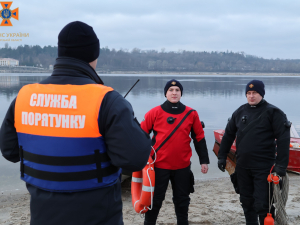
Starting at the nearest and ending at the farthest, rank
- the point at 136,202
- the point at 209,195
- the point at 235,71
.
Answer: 1. the point at 136,202
2. the point at 209,195
3. the point at 235,71

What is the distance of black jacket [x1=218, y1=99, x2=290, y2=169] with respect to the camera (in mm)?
2684

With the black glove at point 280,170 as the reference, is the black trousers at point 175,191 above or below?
below

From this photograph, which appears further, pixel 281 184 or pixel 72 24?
pixel 281 184

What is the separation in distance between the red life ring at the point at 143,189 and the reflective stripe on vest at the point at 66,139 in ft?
4.06

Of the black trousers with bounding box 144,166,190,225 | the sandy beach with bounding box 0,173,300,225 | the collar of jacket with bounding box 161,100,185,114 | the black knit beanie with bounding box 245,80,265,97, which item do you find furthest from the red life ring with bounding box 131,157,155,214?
the black knit beanie with bounding box 245,80,265,97

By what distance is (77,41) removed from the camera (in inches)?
55.7

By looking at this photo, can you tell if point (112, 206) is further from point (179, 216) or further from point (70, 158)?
point (179, 216)

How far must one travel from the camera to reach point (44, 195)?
1.36 meters

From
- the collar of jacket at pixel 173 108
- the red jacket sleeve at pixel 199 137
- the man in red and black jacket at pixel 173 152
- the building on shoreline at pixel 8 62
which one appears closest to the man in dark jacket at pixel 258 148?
the red jacket sleeve at pixel 199 137

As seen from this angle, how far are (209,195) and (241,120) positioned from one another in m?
2.03

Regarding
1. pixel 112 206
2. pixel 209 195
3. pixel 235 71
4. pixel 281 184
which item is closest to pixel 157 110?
pixel 281 184

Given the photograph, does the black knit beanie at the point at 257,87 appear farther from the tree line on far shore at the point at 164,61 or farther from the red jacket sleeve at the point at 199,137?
the tree line on far shore at the point at 164,61

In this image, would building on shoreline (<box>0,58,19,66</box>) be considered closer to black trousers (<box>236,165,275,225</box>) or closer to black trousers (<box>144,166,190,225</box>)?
black trousers (<box>144,166,190,225</box>)

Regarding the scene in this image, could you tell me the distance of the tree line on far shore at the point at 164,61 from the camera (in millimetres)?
122500
